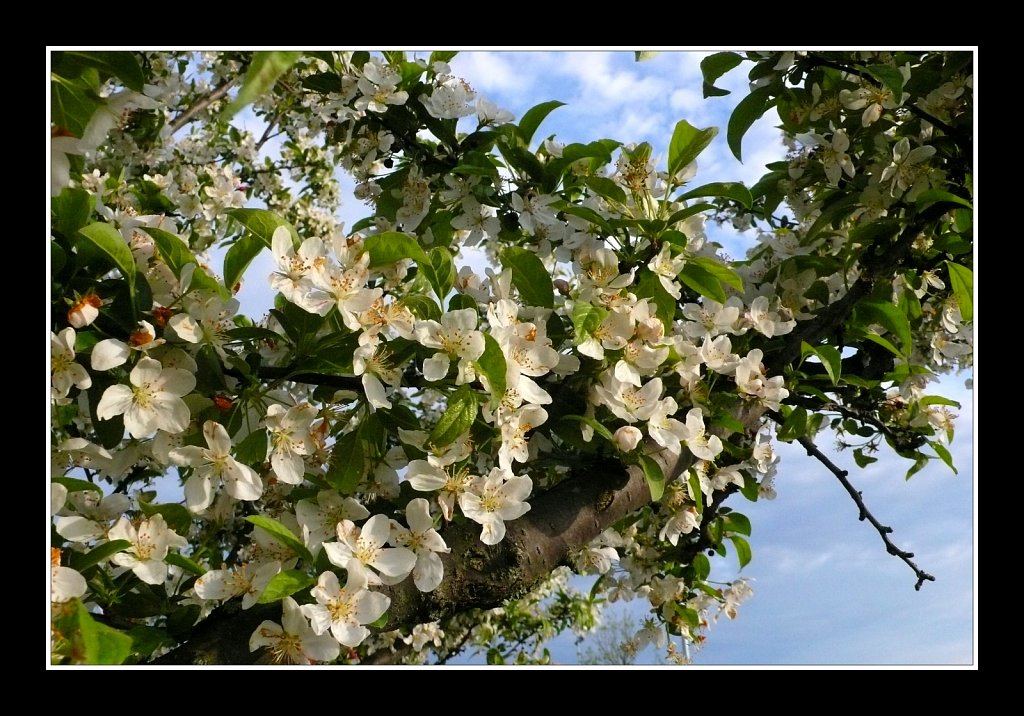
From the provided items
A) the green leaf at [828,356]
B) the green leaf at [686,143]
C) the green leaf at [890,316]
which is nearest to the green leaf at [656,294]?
the green leaf at [686,143]

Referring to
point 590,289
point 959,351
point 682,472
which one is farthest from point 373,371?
point 959,351

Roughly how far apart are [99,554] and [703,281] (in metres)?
1.09

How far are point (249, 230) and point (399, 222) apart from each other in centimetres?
74

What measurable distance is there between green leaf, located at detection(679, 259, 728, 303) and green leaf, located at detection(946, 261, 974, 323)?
0.58 metres

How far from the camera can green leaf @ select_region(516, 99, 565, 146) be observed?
5.37 feet

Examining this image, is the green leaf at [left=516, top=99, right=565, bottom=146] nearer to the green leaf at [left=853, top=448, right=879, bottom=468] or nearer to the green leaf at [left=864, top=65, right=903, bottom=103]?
the green leaf at [left=864, top=65, right=903, bottom=103]

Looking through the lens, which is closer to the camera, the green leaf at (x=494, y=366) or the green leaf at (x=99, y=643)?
the green leaf at (x=99, y=643)

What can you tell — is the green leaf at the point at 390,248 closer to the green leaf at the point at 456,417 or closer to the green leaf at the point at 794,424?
the green leaf at the point at 456,417

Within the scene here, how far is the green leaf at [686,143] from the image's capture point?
1419mm

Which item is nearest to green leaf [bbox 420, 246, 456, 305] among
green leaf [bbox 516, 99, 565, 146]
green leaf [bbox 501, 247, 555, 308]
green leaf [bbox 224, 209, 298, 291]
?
green leaf [bbox 501, 247, 555, 308]

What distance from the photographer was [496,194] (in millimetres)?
1732

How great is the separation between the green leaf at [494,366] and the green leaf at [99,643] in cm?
59

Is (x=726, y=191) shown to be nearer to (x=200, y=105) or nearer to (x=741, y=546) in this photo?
(x=741, y=546)

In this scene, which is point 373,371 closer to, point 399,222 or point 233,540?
point 399,222
